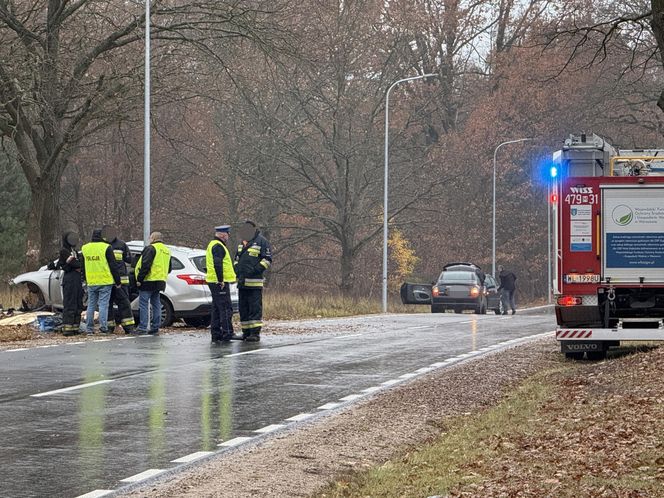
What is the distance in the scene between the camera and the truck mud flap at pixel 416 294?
4638 centimetres

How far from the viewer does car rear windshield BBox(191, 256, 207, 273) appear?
2516cm

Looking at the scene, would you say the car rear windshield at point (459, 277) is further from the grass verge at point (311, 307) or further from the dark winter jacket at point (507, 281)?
the dark winter jacket at point (507, 281)

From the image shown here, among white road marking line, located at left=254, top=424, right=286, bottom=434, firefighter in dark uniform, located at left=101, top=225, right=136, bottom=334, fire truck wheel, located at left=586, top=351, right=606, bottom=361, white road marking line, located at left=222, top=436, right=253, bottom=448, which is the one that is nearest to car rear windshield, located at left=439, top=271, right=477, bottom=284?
firefighter in dark uniform, located at left=101, top=225, right=136, bottom=334

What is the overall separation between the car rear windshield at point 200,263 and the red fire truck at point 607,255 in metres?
9.31

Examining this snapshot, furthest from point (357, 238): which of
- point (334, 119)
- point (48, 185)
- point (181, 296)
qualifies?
point (181, 296)

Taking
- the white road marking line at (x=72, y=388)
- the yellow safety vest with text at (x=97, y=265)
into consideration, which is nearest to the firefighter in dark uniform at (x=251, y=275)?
the yellow safety vest with text at (x=97, y=265)

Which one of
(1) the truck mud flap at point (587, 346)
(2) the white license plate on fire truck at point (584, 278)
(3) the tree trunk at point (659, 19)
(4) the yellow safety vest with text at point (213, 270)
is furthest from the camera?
(4) the yellow safety vest with text at point (213, 270)

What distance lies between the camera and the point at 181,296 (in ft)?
82.2

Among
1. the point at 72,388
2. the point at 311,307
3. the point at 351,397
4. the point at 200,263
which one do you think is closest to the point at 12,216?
the point at 311,307

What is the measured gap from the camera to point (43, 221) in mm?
31938

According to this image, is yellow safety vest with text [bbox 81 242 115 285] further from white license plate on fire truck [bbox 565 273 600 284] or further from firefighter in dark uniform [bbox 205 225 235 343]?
white license plate on fire truck [bbox 565 273 600 284]

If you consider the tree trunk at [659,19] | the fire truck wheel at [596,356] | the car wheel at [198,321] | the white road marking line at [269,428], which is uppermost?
the tree trunk at [659,19]

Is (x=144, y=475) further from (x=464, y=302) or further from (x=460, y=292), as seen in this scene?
(x=464, y=302)

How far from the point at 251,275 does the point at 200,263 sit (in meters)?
4.21
